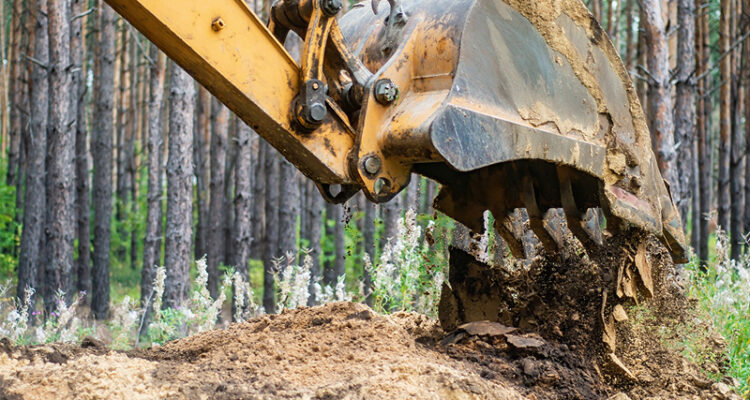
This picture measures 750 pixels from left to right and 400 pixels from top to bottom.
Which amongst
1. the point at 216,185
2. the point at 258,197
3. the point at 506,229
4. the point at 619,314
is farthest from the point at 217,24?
the point at 258,197

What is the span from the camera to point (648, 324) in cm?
423

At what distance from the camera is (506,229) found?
420cm

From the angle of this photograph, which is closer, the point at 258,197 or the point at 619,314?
the point at 619,314

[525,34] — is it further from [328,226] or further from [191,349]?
[328,226]

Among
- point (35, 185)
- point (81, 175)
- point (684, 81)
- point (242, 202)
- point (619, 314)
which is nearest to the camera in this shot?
point (619, 314)

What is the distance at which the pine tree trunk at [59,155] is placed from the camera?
9.49 meters

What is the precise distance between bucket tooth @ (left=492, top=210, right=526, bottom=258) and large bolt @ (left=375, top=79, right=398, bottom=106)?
131cm

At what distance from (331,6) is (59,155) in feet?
25.2

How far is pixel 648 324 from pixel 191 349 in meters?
2.53

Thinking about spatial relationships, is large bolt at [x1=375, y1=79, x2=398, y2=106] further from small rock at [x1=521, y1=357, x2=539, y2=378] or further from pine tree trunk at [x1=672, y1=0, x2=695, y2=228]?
pine tree trunk at [x1=672, y1=0, x2=695, y2=228]

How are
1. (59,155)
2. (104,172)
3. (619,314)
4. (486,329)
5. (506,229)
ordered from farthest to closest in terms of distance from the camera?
(104,172), (59,155), (506,229), (619,314), (486,329)

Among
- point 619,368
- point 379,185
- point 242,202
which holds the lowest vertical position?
point 619,368

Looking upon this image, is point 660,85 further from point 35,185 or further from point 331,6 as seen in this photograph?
point 35,185

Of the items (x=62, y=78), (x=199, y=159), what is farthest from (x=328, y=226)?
(x=62, y=78)
